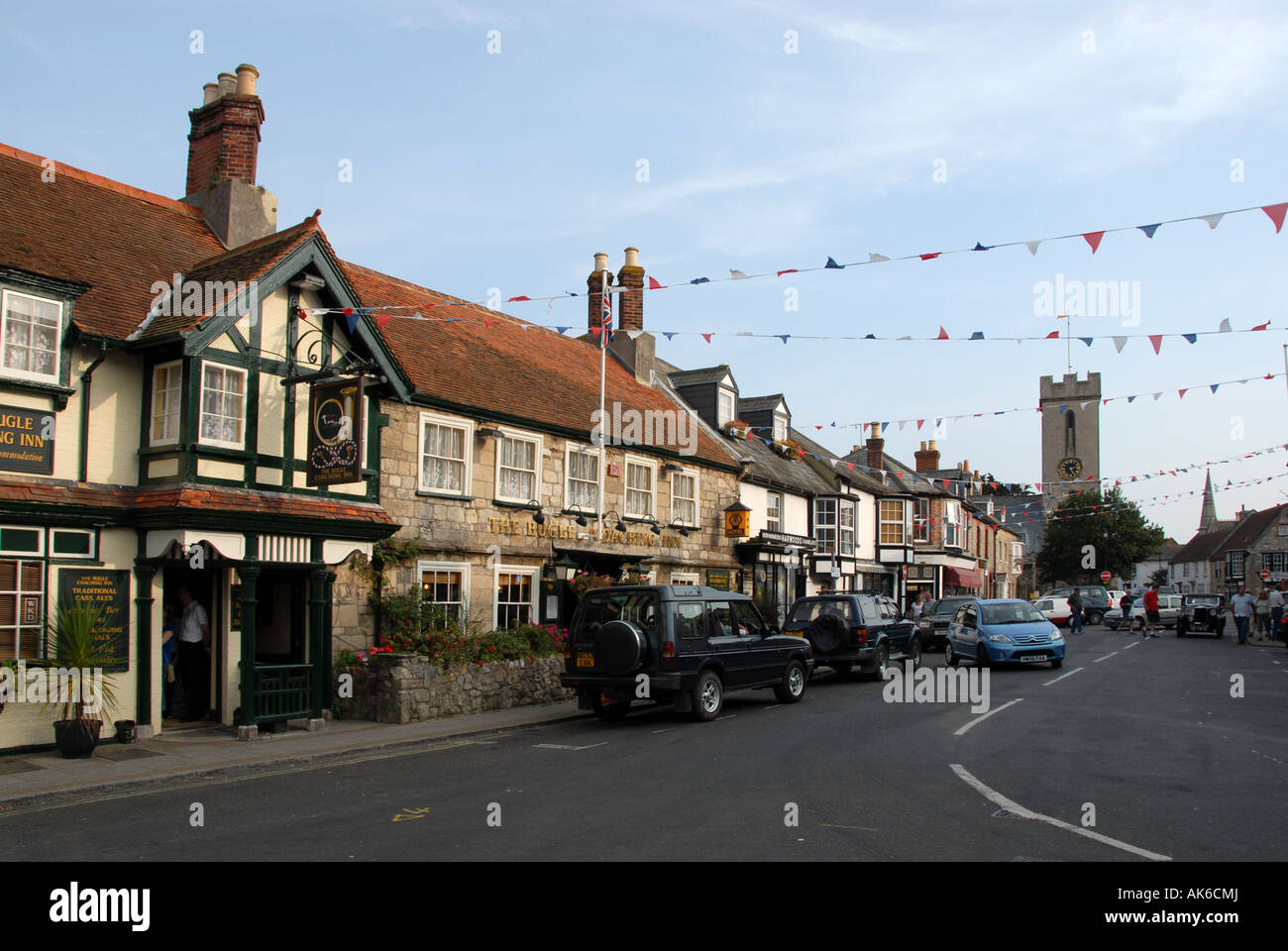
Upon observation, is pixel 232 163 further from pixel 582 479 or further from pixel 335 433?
pixel 582 479

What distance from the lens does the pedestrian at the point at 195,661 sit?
13.9 meters

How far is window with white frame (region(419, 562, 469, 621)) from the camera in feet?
56.8

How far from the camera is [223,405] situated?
13.5 metres

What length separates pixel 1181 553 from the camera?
11925 cm

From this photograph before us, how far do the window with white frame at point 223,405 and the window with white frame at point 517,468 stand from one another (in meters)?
6.07

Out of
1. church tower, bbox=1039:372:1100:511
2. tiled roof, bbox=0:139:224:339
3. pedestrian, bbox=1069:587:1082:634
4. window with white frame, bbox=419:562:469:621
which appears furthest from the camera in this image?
church tower, bbox=1039:372:1100:511

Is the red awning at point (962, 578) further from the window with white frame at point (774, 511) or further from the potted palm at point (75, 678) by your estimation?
the potted palm at point (75, 678)

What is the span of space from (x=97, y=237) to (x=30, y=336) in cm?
301

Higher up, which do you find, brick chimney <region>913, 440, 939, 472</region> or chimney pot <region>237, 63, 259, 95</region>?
chimney pot <region>237, 63, 259, 95</region>

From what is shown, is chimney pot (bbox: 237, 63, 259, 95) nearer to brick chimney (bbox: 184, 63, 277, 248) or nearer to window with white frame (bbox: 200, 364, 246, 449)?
brick chimney (bbox: 184, 63, 277, 248)

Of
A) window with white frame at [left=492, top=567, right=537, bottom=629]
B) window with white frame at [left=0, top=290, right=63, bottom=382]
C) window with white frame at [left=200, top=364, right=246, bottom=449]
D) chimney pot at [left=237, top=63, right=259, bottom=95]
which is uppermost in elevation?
chimney pot at [left=237, top=63, right=259, bottom=95]

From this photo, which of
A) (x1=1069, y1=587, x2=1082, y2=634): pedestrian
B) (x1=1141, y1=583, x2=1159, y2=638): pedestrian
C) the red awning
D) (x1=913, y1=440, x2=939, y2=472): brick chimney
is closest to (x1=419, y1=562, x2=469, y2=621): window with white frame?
(x1=1141, y1=583, x2=1159, y2=638): pedestrian

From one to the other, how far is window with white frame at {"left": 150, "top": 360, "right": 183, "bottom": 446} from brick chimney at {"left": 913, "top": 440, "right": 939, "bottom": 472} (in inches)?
1925

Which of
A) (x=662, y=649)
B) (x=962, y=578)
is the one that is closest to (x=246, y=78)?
(x=662, y=649)
